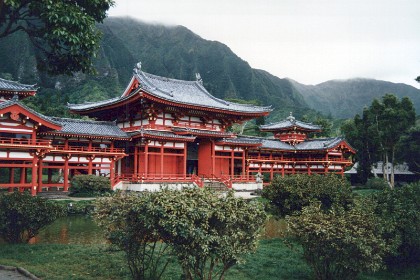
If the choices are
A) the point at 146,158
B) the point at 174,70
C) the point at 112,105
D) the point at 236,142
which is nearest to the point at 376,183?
the point at 236,142

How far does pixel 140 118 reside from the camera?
36.7m

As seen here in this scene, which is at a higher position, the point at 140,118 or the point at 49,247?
the point at 140,118

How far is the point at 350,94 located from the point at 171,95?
172 m

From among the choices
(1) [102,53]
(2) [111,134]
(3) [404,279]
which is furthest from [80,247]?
(1) [102,53]

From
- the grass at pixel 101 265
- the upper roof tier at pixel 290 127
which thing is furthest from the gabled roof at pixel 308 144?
the grass at pixel 101 265

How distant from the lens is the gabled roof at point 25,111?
Answer: 28.3m

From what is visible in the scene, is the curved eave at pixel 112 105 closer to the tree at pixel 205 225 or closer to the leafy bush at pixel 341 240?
the leafy bush at pixel 341 240

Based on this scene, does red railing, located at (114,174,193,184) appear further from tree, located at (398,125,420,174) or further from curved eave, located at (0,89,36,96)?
tree, located at (398,125,420,174)

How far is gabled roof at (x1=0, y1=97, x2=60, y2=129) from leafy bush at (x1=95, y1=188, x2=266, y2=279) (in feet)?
73.0

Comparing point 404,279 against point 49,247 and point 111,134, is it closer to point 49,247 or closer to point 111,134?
point 49,247

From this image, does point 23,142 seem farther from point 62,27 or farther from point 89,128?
point 62,27

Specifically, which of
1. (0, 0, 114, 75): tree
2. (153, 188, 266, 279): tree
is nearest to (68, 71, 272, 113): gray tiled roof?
(0, 0, 114, 75): tree

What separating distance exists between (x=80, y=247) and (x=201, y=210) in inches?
317

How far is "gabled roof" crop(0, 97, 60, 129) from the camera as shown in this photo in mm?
28312
